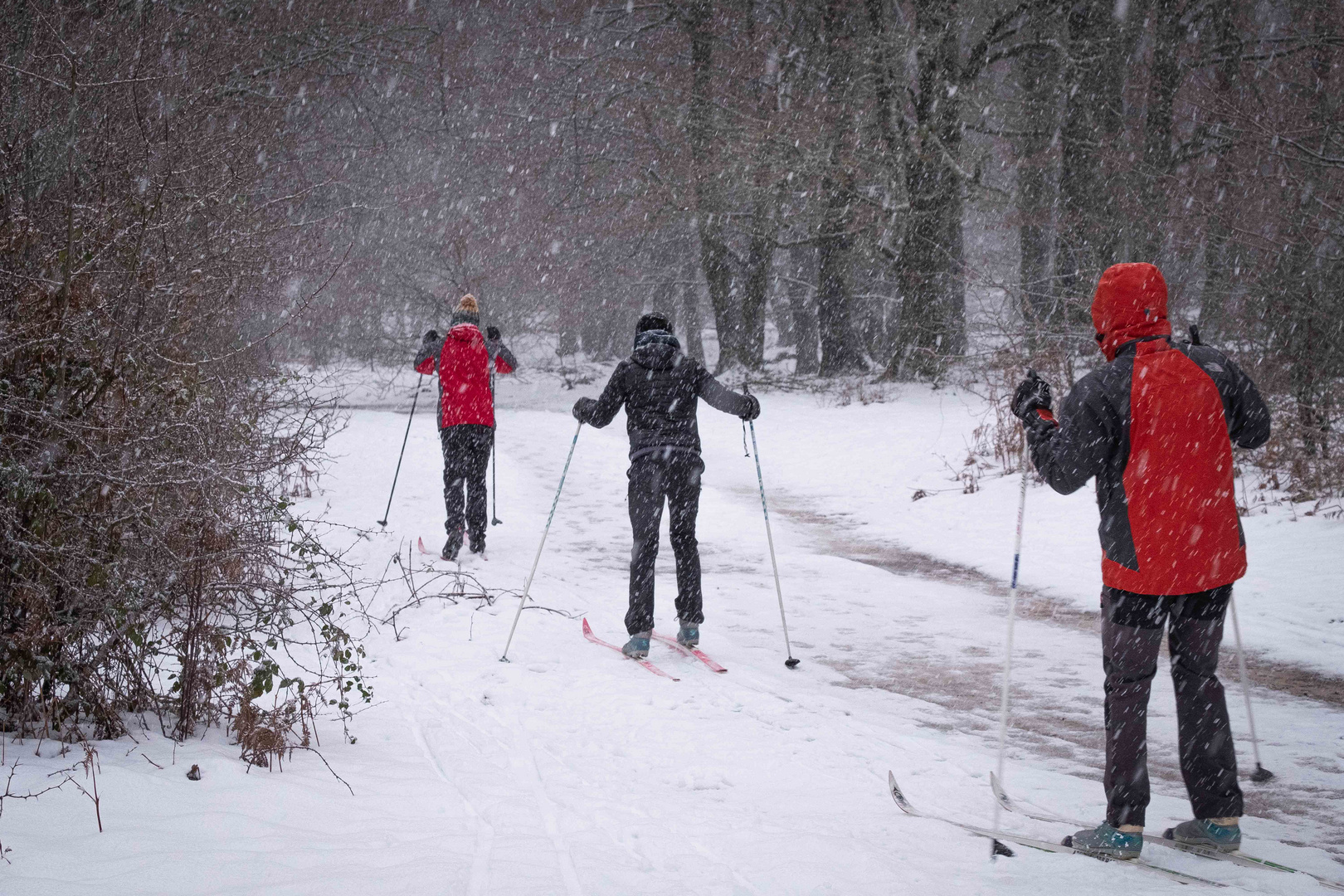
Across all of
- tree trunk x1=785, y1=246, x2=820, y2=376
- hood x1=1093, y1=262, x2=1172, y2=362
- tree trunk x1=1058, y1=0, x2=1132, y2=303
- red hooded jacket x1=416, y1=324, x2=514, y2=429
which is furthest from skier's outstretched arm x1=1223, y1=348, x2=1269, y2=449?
tree trunk x1=785, y1=246, x2=820, y2=376

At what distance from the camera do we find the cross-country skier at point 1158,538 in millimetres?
3521

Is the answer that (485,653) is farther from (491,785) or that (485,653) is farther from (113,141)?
(113,141)

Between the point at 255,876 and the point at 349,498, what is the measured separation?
9637mm

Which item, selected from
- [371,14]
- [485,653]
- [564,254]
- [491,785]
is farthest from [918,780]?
[564,254]

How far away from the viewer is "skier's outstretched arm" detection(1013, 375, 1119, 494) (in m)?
3.59

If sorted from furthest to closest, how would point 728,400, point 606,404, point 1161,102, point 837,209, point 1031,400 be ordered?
point 837,209
point 1161,102
point 606,404
point 728,400
point 1031,400

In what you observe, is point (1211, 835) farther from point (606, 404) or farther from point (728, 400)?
point (606, 404)

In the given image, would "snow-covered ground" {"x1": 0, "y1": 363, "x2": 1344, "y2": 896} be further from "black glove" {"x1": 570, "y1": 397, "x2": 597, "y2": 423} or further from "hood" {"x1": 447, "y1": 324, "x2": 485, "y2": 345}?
Result: "hood" {"x1": 447, "y1": 324, "x2": 485, "y2": 345}

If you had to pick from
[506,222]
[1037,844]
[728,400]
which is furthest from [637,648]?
[506,222]

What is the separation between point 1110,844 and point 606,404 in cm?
408

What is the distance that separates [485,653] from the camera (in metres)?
6.64

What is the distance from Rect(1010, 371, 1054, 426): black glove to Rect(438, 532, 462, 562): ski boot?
21.6 feet

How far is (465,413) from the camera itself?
9547 millimetres

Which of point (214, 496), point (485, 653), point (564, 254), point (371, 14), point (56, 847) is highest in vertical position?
point (371, 14)
